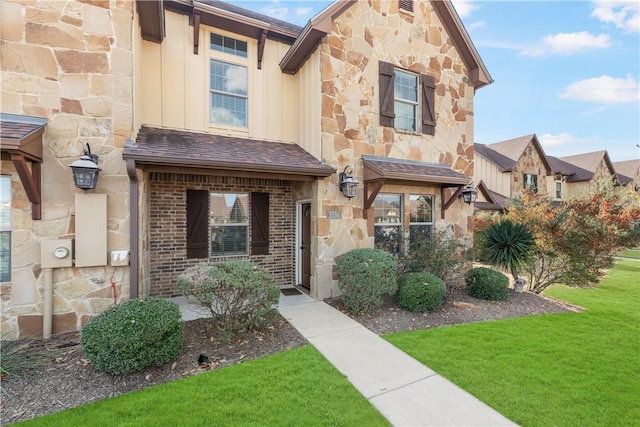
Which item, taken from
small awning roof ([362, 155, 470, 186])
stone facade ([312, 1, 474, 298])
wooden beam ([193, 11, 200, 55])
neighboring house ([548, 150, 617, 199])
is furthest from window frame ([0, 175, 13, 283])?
neighboring house ([548, 150, 617, 199])

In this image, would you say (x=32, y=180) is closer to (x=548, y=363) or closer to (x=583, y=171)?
(x=548, y=363)

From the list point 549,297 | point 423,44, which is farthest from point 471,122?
point 549,297

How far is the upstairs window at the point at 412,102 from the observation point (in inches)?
315

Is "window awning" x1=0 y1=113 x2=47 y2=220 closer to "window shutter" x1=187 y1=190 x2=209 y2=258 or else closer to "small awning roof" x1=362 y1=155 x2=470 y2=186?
"window shutter" x1=187 y1=190 x2=209 y2=258

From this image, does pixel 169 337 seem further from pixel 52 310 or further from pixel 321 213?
pixel 321 213

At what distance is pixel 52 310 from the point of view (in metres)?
4.74

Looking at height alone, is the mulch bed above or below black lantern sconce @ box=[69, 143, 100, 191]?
below

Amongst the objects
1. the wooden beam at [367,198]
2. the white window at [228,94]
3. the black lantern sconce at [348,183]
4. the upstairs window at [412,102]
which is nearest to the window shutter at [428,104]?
the upstairs window at [412,102]

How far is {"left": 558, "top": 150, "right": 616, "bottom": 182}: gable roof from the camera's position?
83.0 ft

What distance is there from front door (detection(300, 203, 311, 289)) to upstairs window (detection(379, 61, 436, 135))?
3.24 metres

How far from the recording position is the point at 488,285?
7.32 m

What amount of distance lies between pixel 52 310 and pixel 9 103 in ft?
11.0

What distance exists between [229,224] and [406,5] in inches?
303

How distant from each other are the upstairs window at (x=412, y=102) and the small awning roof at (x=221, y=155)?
2.81m
